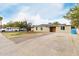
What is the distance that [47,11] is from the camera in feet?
9.32

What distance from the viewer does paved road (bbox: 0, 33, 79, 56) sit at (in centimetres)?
276

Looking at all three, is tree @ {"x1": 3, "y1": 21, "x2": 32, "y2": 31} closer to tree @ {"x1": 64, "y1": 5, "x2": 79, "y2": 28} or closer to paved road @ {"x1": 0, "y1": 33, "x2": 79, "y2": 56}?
paved road @ {"x1": 0, "y1": 33, "x2": 79, "y2": 56}

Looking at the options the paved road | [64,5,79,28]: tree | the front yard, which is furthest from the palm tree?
the front yard

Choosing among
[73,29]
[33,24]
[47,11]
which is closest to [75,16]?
[73,29]

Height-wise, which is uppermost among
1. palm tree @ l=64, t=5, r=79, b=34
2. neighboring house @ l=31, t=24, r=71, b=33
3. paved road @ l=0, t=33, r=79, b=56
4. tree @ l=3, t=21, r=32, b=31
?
palm tree @ l=64, t=5, r=79, b=34

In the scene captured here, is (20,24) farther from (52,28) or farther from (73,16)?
(73,16)

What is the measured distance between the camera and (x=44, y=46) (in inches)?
111

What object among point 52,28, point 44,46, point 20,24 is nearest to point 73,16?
point 52,28

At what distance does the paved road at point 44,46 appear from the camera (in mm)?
2764

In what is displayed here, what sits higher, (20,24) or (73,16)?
(73,16)

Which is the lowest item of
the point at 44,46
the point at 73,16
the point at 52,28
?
the point at 44,46

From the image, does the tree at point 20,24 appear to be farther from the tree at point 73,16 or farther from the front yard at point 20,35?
the tree at point 73,16

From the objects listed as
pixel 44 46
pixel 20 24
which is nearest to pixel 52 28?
pixel 44 46

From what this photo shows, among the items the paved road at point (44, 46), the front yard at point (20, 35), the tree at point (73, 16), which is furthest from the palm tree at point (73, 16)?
the front yard at point (20, 35)
